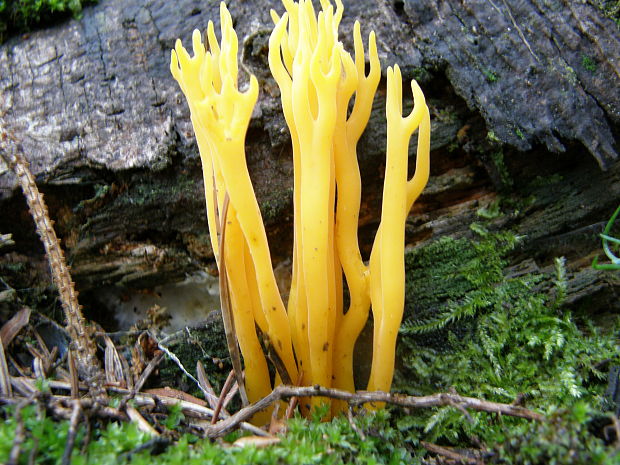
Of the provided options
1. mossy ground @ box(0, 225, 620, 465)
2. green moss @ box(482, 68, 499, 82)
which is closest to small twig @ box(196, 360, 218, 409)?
mossy ground @ box(0, 225, 620, 465)

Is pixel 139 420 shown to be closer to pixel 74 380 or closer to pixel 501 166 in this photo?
pixel 74 380

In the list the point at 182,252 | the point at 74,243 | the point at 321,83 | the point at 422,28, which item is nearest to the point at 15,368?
the point at 74,243

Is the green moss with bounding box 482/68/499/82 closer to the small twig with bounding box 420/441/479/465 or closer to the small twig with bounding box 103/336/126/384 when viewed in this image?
the small twig with bounding box 420/441/479/465

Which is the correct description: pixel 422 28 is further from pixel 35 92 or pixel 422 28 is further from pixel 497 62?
pixel 35 92

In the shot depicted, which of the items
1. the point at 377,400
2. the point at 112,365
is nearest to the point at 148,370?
the point at 112,365

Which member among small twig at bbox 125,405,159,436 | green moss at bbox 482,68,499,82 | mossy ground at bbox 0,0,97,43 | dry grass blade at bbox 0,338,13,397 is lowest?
small twig at bbox 125,405,159,436

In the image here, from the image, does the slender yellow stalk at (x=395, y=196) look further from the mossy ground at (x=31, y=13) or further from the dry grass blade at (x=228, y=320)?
the mossy ground at (x=31, y=13)
